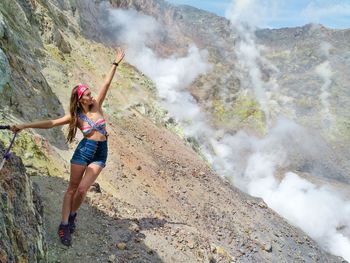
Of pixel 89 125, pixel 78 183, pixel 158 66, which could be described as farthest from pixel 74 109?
pixel 158 66

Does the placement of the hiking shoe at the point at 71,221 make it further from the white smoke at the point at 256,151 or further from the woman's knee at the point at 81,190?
the white smoke at the point at 256,151

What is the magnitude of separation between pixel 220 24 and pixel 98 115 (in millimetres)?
56051

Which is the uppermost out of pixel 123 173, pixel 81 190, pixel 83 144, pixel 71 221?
pixel 123 173

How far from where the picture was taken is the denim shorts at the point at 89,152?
15.8 ft

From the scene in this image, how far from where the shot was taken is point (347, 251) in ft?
89.9

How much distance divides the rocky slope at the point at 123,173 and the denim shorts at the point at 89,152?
1.09 metres

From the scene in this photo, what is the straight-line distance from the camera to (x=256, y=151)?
119ft

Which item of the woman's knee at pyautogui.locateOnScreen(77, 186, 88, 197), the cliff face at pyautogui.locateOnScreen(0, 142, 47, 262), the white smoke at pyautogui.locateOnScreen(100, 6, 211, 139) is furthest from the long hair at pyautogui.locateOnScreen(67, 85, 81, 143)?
the white smoke at pyautogui.locateOnScreen(100, 6, 211, 139)

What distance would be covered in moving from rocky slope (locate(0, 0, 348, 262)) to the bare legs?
476 mm

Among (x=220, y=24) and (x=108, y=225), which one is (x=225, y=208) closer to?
(x=108, y=225)

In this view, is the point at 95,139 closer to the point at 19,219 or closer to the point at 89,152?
the point at 89,152

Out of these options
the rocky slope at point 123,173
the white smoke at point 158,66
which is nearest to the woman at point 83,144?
the rocky slope at point 123,173

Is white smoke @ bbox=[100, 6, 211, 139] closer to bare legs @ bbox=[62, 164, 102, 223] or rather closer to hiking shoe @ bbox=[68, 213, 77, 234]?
hiking shoe @ bbox=[68, 213, 77, 234]

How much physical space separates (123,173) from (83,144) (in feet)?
21.0
